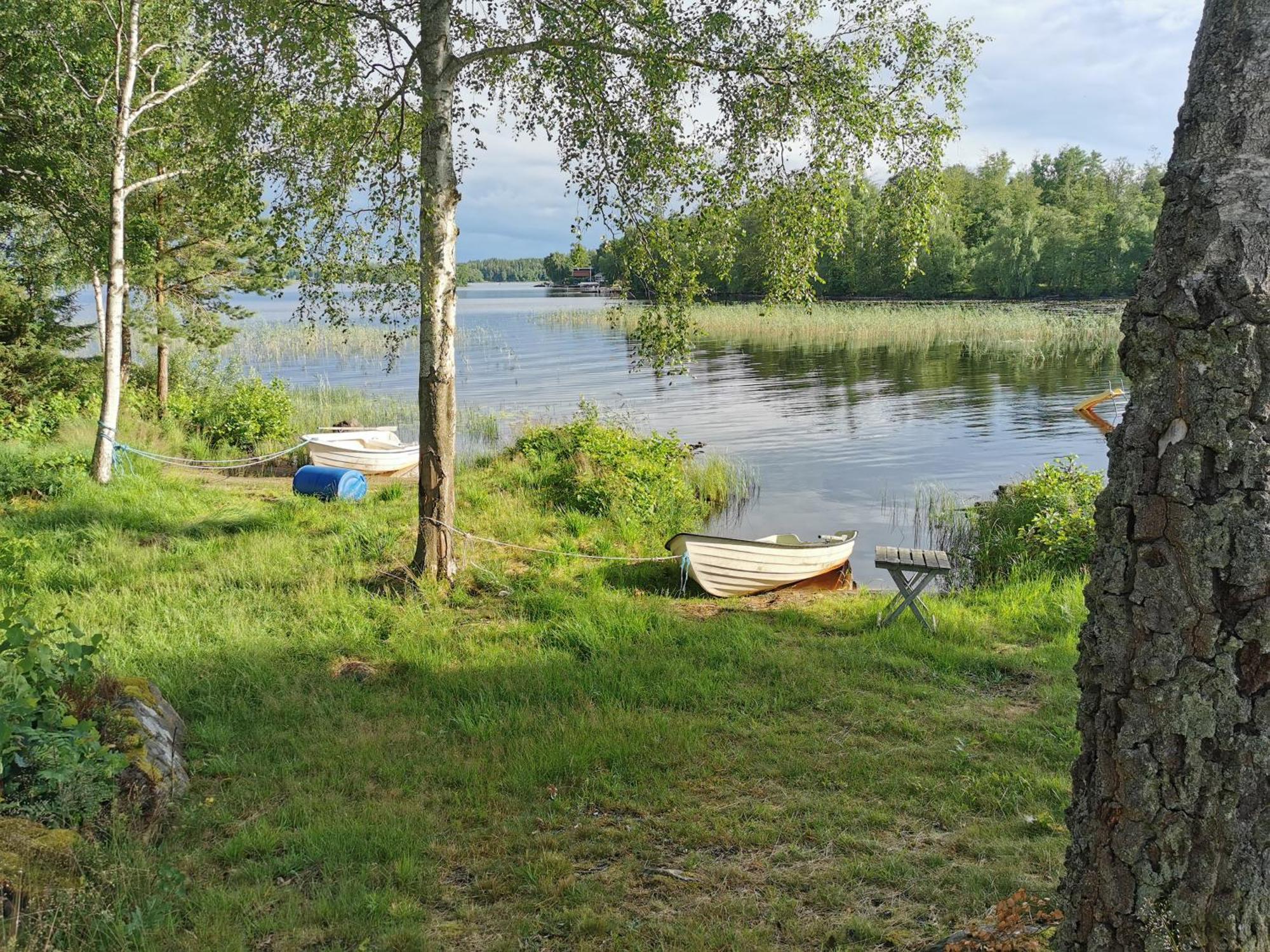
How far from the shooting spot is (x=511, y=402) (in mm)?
27578

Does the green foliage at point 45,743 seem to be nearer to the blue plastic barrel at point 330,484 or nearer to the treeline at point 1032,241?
the blue plastic barrel at point 330,484

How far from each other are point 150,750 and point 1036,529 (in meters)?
10.2

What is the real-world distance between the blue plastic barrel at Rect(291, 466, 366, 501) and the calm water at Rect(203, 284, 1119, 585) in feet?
20.4

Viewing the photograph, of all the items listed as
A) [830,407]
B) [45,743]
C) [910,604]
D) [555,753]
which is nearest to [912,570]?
[910,604]

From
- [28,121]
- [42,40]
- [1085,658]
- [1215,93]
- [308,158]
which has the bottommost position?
[1085,658]

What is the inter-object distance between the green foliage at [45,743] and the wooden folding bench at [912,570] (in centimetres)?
636

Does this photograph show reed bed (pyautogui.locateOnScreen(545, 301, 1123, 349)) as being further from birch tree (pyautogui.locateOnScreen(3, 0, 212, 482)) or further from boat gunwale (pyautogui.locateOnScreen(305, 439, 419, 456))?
birch tree (pyautogui.locateOnScreen(3, 0, 212, 482))

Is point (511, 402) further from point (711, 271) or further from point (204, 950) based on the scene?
point (204, 950)

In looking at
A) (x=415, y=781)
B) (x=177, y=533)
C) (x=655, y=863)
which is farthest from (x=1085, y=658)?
(x=177, y=533)

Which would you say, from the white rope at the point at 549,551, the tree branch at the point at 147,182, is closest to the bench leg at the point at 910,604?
the white rope at the point at 549,551

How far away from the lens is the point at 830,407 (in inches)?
1048

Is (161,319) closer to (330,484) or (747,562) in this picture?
(330,484)

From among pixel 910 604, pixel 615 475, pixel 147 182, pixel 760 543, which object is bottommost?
pixel 910 604

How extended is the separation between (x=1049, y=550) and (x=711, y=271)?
5327 millimetres
